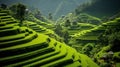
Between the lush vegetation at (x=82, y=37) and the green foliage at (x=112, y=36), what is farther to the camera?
the green foliage at (x=112, y=36)

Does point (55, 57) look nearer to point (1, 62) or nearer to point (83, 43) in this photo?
point (1, 62)

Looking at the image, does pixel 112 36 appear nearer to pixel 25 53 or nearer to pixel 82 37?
pixel 82 37

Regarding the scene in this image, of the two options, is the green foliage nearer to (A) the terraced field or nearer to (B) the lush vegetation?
(B) the lush vegetation

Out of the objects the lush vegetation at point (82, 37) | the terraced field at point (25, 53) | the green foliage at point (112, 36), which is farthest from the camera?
the green foliage at point (112, 36)

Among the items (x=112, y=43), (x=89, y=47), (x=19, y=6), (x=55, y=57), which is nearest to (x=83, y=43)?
(x=89, y=47)

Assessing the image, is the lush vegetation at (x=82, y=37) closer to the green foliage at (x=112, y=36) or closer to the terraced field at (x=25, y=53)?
the green foliage at (x=112, y=36)

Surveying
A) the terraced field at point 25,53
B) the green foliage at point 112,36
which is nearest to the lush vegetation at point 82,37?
the green foliage at point 112,36

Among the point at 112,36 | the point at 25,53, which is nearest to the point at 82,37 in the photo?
the point at 112,36

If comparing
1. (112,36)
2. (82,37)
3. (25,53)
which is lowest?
(82,37)

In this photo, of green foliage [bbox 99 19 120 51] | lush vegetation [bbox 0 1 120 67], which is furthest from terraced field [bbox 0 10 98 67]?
green foliage [bbox 99 19 120 51]

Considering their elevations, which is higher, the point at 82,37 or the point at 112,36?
the point at 112,36

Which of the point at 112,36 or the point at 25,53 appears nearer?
the point at 25,53
